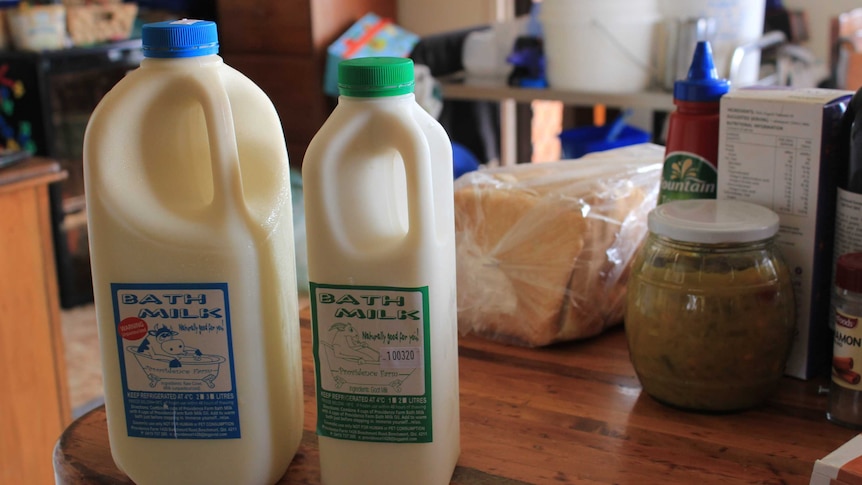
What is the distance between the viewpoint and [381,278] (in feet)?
2.14

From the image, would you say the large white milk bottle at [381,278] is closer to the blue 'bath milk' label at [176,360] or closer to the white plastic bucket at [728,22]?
the blue 'bath milk' label at [176,360]

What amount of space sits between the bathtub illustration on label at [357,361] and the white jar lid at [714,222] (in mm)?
288

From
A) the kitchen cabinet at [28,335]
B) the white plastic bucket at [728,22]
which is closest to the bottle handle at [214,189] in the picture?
the kitchen cabinet at [28,335]

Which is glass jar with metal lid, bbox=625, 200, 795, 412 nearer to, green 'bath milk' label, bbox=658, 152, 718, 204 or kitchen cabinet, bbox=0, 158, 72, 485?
green 'bath milk' label, bbox=658, 152, 718, 204

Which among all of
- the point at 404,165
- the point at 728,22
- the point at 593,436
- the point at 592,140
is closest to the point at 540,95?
the point at 592,140

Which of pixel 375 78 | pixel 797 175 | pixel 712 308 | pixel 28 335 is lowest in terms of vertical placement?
pixel 28 335

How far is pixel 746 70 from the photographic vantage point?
89.1 inches

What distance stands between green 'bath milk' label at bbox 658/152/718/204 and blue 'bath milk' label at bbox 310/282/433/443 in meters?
0.40

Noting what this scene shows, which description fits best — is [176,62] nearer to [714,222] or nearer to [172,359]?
[172,359]

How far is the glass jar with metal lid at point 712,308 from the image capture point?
802mm

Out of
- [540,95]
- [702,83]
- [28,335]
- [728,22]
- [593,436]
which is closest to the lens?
[593,436]

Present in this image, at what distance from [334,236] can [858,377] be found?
1.55 ft

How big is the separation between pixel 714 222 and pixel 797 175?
119 mm

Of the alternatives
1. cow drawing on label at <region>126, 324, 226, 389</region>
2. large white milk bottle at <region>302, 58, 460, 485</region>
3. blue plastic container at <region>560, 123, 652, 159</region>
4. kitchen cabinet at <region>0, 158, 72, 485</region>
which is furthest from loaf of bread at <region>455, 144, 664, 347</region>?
blue plastic container at <region>560, 123, 652, 159</region>
